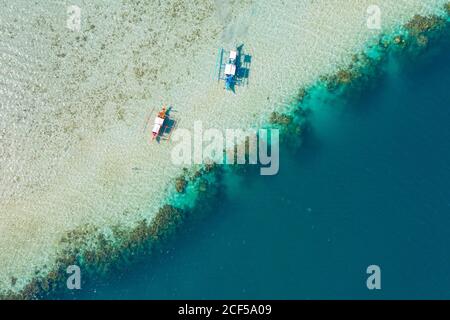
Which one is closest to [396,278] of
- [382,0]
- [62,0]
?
[382,0]

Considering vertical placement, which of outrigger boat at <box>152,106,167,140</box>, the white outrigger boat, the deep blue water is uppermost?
the white outrigger boat

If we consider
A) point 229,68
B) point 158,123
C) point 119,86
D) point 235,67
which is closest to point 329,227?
point 235,67

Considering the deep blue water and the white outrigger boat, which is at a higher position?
the white outrigger boat

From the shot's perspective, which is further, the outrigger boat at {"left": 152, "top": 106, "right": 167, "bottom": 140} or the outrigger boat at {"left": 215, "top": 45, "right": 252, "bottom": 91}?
the outrigger boat at {"left": 215, "top": 45, "right": 252, "bottom": 91}

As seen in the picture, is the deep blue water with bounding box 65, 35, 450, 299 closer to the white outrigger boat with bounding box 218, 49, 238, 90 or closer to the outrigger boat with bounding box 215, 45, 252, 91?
the outrigger boat with bounding box 215, 45, 252, 91

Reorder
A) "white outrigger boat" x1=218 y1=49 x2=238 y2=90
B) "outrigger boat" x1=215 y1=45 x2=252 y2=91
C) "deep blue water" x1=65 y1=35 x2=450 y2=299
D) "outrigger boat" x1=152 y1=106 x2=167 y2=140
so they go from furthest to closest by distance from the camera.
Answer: "outrigger boat" x1=215 y1=45 x2=252 y2=91
"white outrigger boat" x1=218 y1=49 x2=238 y2=90
"outrigger boat" x1=152 y1=106 x2=167 y2=140
"deep blue water" x1=65 y1=35 x2=450 y2=299

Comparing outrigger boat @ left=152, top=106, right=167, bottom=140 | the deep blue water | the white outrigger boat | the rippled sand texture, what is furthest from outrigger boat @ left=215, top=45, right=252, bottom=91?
the deep blue water
